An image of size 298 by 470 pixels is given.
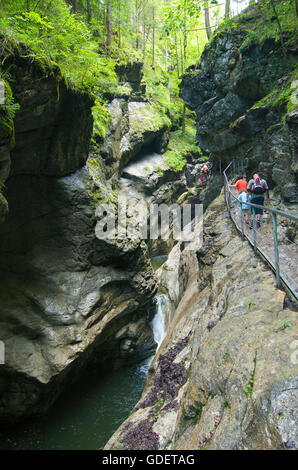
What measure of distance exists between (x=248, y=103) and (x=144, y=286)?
11804mm

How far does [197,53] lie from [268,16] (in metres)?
27.1

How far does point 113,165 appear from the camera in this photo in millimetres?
17812

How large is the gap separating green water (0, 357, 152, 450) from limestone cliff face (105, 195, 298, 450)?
4333 mm

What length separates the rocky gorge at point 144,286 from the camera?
3289 millimetres

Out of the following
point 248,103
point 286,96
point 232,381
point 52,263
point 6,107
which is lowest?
point 232,381

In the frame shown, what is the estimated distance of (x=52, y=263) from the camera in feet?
33.3

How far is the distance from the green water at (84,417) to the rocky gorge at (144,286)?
0.52 meters

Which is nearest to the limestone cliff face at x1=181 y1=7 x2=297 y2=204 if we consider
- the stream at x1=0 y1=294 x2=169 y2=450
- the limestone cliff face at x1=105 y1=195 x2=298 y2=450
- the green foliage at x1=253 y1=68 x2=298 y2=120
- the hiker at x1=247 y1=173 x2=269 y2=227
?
the green foliage at x1=253 y1=68 x2=298 y2=120

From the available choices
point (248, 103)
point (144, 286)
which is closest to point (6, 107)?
point (144, 286)

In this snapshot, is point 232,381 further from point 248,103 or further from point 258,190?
point 248,103

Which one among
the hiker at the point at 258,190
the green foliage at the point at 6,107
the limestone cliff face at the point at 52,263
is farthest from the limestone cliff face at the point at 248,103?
the green foliage at the point at 6,107

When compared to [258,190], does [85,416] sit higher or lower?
lower
